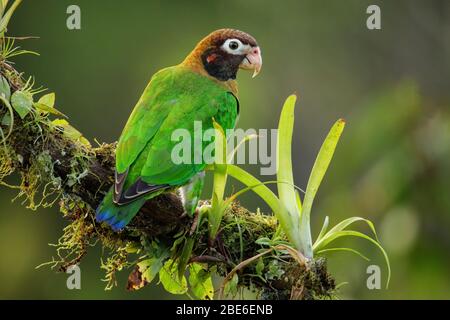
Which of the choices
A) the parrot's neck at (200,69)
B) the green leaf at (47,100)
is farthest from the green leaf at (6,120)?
the parrot's neck at (200,69)

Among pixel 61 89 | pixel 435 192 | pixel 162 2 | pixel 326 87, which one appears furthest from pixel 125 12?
pixel 435 192

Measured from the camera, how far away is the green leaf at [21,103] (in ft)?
11.3

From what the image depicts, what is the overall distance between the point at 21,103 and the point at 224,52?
6.11ft

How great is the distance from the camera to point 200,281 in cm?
386

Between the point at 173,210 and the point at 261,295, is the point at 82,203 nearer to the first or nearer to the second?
the point at 173,210

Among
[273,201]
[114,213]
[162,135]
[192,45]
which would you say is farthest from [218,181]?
[192,45]

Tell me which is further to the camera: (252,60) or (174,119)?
(252,60)

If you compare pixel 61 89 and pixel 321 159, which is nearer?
pixel 321 159

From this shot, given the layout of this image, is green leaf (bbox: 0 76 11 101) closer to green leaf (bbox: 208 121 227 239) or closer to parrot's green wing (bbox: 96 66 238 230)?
parrot's green wing (bbox: 96 66 238 230)

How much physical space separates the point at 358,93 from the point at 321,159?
28.2 ft

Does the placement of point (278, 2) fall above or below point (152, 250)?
above

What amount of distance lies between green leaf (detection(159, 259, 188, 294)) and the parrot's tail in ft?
1.32

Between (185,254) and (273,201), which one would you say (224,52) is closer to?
(273,201)

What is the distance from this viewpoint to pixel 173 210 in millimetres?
3717
